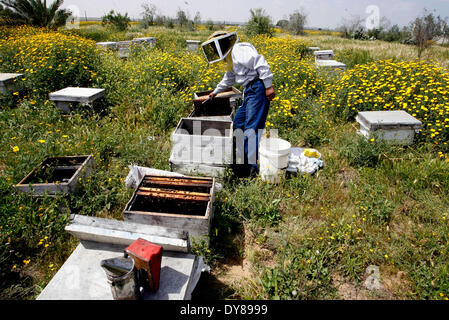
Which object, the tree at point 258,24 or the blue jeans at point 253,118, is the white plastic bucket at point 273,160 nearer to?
the blue jeans at point 253,118

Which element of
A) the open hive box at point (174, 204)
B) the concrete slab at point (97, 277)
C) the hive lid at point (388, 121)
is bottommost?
the concrete slab at point (97, 277)

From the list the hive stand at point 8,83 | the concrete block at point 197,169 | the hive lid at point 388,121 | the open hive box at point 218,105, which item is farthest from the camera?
the hive stand at point 8,83

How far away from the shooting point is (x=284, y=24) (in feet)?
123

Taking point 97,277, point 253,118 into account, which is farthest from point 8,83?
point 97,277

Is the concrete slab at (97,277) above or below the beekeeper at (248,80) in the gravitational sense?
below

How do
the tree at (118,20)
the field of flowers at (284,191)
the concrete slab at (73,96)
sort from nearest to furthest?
the field of flowers at (284,191)
the concrete slab at (73,96)
the tree at (118,20)

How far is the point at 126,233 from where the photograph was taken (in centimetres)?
Answer: 237

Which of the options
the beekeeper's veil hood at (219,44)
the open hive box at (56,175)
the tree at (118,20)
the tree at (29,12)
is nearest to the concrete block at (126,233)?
the open hive box at (56,175)

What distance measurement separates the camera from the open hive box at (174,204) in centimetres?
286

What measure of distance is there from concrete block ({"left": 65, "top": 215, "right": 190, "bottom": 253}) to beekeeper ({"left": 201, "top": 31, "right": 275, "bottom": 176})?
6.97ft

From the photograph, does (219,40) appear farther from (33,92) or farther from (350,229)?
(33,92)

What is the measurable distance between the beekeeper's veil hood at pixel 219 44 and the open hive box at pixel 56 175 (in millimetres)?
2335

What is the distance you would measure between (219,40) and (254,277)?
3.07 metres

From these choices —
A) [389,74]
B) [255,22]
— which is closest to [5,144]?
[389,74]
